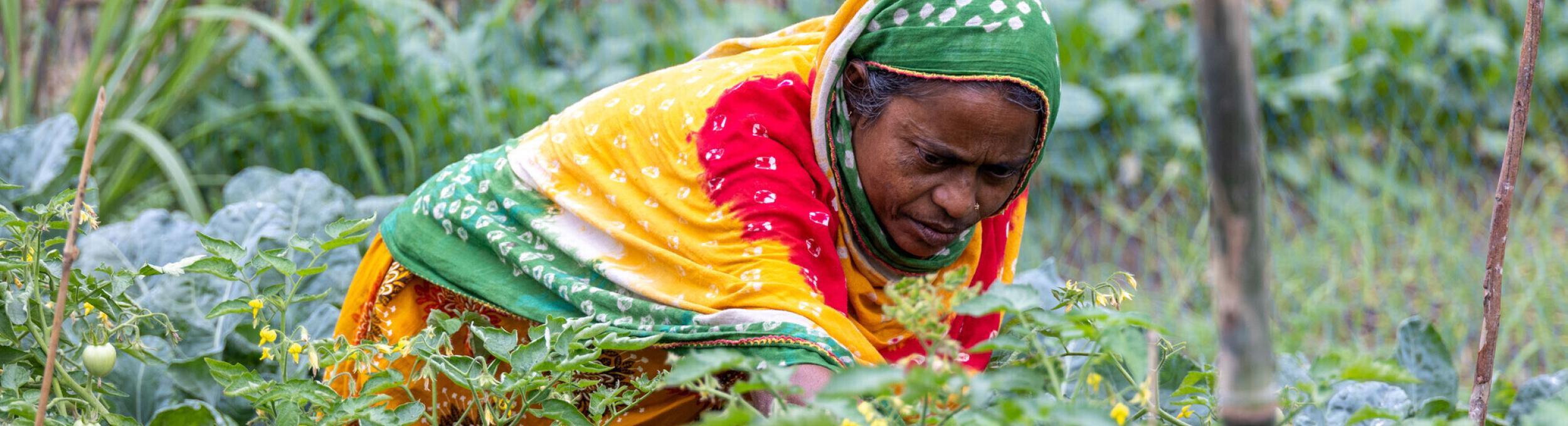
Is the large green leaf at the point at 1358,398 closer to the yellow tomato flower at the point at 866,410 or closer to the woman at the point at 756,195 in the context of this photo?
the woman at the point at 756,195

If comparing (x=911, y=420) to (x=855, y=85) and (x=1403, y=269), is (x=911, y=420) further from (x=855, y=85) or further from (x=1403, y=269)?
(x=1403, y=269)

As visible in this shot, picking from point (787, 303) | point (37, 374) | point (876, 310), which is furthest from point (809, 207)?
point (37, 374)

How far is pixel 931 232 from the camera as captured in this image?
1863 millimetres

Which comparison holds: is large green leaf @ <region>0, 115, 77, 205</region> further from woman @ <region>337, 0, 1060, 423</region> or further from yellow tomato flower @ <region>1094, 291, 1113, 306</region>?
yellow tomato flower @ <region>1094, 291, 1113, 306</region>

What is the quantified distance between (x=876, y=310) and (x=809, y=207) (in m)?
→ 0.36

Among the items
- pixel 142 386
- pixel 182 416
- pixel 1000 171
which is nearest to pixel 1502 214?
pixel 1000 171

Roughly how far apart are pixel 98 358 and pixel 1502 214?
141 centimetres

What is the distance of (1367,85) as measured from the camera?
4.99m

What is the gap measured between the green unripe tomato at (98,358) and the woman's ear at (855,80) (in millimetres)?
961

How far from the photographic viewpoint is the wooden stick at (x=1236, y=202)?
0.63 metres

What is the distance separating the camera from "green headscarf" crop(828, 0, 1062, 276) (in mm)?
1700

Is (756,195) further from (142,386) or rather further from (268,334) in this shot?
(142,386)

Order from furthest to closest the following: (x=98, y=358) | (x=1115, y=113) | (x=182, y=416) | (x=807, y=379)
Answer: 1. (x=1115, y=113)
2. (x=182, y=416)
3. (x=807, y=379)
4. (x=98, y=358)

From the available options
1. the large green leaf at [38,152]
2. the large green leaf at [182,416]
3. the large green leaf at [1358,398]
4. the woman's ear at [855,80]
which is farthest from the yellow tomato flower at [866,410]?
the large green leaf at [38,152]
